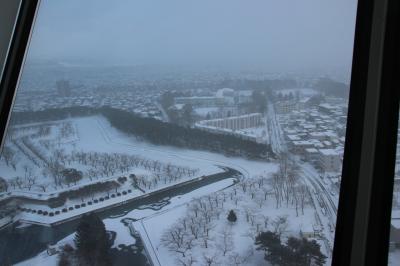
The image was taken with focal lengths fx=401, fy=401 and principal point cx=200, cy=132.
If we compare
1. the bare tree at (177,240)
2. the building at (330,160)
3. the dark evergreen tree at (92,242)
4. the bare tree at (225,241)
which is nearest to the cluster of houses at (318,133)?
the building at (330,160)

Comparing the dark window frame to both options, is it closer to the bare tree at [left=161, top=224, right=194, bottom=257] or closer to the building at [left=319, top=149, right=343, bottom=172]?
the building at [left=319, top=149, right=343, bottom=172]

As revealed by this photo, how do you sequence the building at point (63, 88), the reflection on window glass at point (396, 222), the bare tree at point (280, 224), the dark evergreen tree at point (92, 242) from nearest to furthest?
the reflection on window glass at point (396, 222) < the bare tree at point (280, 224) < the dark evergreen tree at point (92, 242) < the building at point (63, 88)

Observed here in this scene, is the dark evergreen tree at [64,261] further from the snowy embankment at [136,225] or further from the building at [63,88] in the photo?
the building at [63,88]

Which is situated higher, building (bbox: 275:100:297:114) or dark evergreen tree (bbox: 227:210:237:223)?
building (bbox: 275:100:297:114)

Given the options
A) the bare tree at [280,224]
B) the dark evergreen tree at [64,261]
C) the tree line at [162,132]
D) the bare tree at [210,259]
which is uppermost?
the tree line at [162,132]

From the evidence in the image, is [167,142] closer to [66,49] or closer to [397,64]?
[66,49]

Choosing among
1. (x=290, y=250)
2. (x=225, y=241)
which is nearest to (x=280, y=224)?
(x=290, y=250)

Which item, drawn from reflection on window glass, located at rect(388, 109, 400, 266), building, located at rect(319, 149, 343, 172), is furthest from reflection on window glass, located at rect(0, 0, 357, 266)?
reflection on window glass, located at rect(388, 109, 400, 266)
